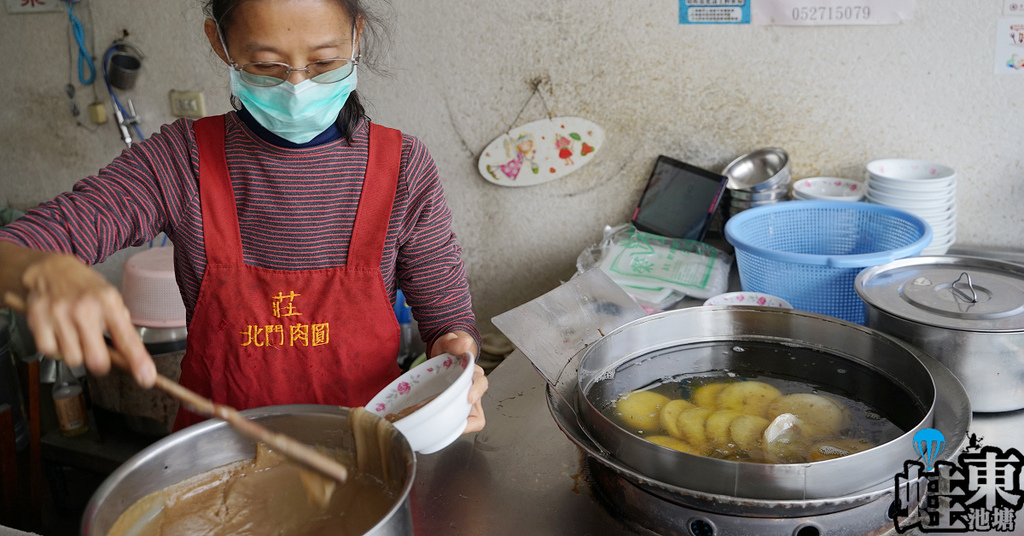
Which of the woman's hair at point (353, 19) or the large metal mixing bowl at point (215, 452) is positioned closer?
the large metal mixing bowl at point (215, 452)

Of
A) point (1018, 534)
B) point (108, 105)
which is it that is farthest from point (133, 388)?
point (1018, 534)

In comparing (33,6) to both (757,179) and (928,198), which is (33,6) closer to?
(757,179)

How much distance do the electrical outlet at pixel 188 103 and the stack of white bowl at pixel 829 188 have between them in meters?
2.29

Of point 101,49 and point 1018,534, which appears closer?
point 1018,534

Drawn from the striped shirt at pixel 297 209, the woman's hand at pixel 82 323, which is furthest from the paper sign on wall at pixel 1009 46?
the woman's hand at pixel 82 323

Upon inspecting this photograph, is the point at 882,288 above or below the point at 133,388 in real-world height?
above

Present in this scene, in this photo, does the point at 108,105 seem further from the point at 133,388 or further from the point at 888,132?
the point at 888,132

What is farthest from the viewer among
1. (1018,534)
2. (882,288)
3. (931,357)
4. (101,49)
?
(101,49)

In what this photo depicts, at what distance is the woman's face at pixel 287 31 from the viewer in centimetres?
122

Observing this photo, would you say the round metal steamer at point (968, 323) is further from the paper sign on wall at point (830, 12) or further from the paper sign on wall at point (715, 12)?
the paper sign on wall at point (715, 12)

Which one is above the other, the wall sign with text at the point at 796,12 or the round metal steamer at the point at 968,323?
the wall sign with text at the point at 796,12

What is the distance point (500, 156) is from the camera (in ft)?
8.55

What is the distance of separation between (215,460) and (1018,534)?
1.18 m

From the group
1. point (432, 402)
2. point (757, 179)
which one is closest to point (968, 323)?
point (432, 402)
